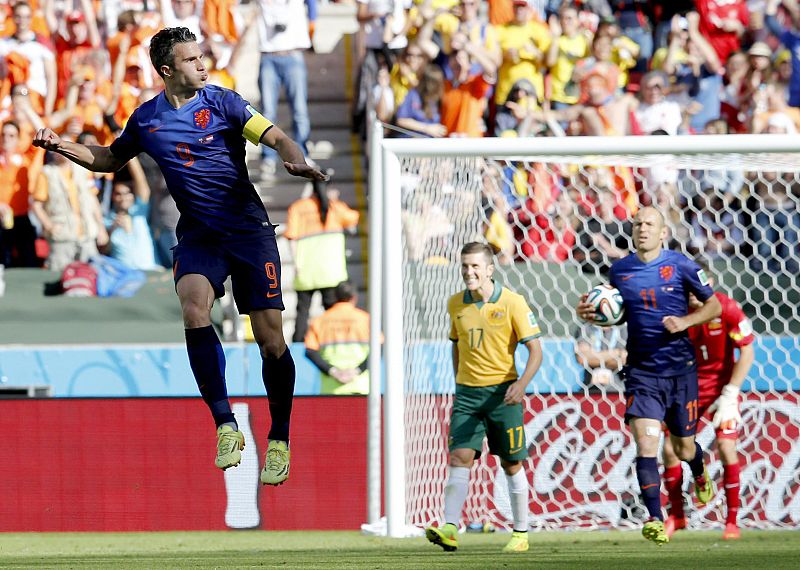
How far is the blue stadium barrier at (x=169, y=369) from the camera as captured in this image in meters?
9.85

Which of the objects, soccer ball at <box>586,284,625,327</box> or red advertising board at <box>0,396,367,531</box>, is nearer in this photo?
soccer ball at <box>586,284,625,327</box>

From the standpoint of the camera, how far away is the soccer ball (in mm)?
8266

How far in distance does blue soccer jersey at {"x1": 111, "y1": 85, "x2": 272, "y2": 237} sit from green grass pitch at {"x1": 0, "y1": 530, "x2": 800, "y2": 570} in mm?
1769

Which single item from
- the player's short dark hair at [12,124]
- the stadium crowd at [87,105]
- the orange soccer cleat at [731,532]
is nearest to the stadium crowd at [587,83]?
the stadium crowd at [87,105]

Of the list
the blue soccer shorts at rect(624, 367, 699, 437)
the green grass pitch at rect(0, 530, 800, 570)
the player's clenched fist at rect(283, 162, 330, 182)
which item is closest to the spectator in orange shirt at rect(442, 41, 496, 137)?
the green grass pitch at rect(0, 530, 800, 570)

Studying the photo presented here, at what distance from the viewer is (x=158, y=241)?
1191 centimetres

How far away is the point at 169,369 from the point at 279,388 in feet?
13.4

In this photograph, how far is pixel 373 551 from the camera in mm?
8039

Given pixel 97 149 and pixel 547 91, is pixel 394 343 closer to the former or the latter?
pixel 97 149

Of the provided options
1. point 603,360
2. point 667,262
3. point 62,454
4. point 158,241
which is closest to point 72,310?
point 158,241

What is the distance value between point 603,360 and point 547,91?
3.59 meters

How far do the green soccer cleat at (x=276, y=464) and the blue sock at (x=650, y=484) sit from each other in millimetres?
2609

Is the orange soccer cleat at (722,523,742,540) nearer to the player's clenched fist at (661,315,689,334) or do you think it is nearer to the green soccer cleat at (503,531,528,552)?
the green soccer cleat at (503,531,528,552)

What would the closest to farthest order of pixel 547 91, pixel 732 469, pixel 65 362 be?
pixel 732 469
pixel 65 362
pixel 547 91
